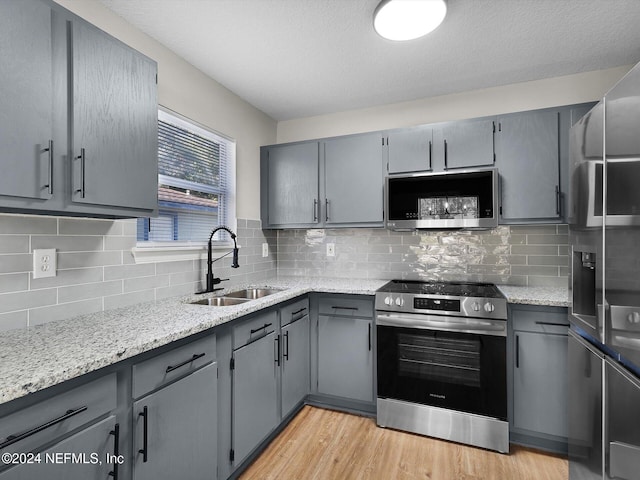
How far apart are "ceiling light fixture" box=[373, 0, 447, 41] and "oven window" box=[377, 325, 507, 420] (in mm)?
1836

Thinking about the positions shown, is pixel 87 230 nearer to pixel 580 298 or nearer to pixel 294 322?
pixel 294 322

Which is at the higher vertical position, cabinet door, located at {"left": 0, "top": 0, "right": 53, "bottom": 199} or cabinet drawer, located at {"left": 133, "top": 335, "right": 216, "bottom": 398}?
cabinet door, located at {"left": 0, "top": 0, "right": 53, "bottom": 199}

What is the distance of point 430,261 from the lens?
2902 millimetres

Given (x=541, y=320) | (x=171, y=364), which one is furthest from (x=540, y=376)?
(x=171, y=364)

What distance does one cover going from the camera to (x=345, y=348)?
2.55 m

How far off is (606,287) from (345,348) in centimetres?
169

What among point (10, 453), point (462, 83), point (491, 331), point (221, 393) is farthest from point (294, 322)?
point (462, 83)

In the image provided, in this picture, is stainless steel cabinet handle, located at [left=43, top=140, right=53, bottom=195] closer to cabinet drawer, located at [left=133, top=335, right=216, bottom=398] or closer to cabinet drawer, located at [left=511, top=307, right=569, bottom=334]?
cabinet drawer, located at [left=133, top=335, right=216, bottom=398]

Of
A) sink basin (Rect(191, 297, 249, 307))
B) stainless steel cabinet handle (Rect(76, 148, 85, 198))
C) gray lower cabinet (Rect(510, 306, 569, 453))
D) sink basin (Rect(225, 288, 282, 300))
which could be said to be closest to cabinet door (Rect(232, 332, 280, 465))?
sink basin (Rect(191, 297, 249, 307))

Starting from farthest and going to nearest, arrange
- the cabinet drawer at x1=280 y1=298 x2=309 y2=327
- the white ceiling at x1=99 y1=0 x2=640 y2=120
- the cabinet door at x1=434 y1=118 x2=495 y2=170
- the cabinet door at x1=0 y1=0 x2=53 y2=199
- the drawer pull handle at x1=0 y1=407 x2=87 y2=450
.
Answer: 1. the cabinet door at x1=434 y1=118 x2=495 y2=170
2. the cabinet drawer at x1=280 y1=298 x2=309 y2=327
3. the white ceiling at x1=99 y1=0 x2=640 y2=120
4. the cabinet door at x1=0 y1=0 x2=53 y2=199
5. the drawer pull handle at x1=0 y1=407 x2=87 y2=450

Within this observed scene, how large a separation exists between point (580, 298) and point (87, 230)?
95.8 inches

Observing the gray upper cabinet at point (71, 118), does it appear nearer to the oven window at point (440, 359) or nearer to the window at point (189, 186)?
the window at point (189, 186)

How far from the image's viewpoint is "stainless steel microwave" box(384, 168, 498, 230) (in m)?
A: 2.37

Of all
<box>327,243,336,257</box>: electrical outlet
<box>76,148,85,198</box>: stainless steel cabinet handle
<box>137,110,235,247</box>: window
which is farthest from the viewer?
<box>327,243,336,257</box>: electrical outlet
